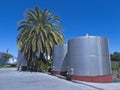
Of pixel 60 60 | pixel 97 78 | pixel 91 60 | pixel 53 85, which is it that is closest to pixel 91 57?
pixel 91 60

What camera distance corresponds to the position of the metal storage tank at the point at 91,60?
1633cm

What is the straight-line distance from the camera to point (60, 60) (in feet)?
75.3

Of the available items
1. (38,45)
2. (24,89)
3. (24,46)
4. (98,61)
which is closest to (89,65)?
(98,61)

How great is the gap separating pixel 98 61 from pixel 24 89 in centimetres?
694

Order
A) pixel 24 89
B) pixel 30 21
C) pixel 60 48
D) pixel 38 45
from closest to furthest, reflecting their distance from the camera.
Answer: pixel 24 89, pixel 60 48, pixel 38 45, pixel 30 21

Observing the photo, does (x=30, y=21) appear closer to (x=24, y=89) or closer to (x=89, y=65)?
(x=89, y=65)

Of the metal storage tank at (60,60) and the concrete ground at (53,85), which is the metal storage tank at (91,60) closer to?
the concrete ground at (53,85)

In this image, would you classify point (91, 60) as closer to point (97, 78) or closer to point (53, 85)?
point (97, 78)

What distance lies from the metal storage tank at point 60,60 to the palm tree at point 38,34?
16.5 feet

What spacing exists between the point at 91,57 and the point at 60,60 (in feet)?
22.6

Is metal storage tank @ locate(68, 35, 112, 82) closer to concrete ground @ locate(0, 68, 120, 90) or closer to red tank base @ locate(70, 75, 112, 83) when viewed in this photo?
red tank base @ locate(70, 75, 112, 83)

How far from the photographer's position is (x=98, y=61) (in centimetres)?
A: 1650

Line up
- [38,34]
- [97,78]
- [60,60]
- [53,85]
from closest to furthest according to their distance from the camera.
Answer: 1. [53,85]
2. [97,78]
3. [60,60]
4. [38,34]

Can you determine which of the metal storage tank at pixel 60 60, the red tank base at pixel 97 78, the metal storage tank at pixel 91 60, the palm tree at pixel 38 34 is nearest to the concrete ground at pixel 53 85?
the red tank base at pixel 97 78
